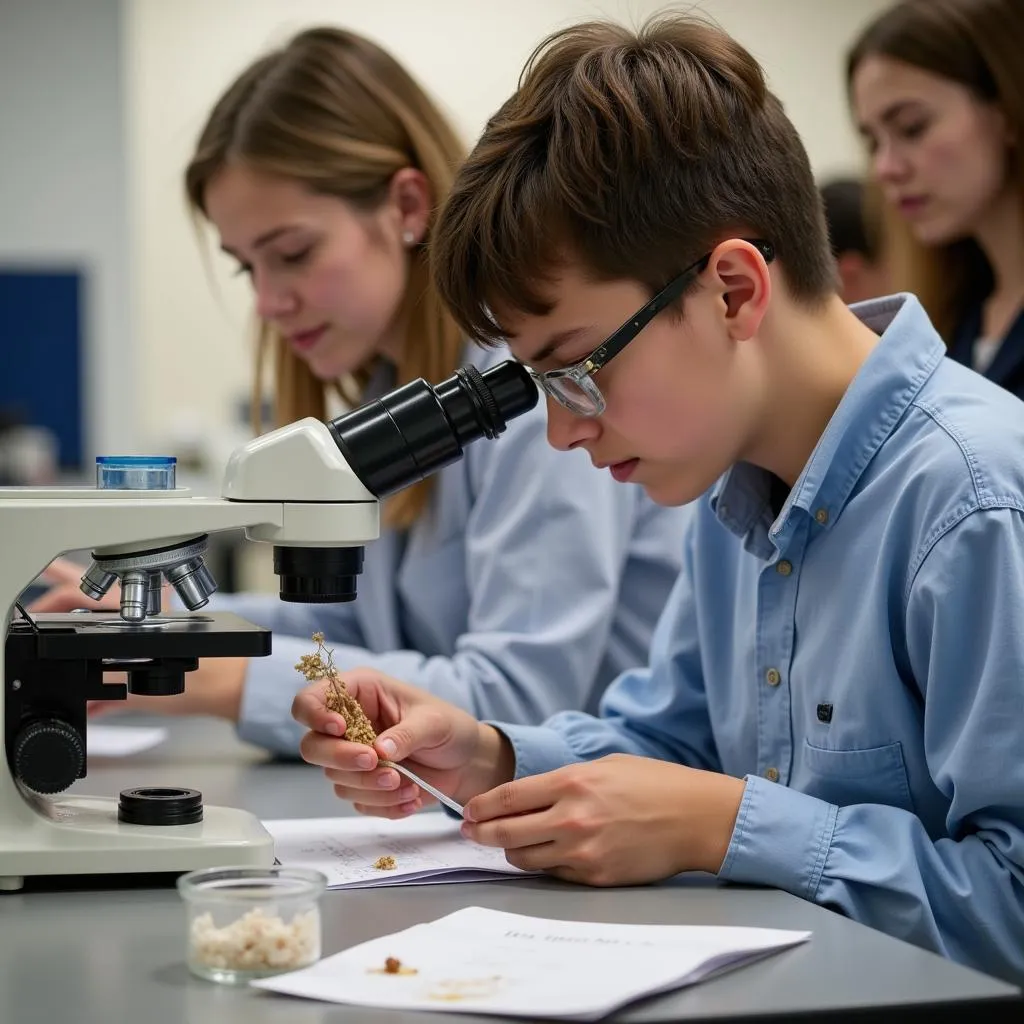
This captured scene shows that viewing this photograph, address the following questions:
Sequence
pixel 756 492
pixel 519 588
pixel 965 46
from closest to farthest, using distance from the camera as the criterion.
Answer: pixel 756 492 < pixel 519 588 < pixel 965 46

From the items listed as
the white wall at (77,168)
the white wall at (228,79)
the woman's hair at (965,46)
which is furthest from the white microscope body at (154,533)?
the white wall at (77,168)

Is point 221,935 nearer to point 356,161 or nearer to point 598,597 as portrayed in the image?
point 598,597

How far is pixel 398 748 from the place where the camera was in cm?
125

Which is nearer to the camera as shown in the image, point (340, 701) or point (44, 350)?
point (340, 701)

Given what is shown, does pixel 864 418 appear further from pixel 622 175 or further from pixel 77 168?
pixel 77 168

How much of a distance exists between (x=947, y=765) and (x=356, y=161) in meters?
1.16

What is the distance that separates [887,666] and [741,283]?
1.12 feet

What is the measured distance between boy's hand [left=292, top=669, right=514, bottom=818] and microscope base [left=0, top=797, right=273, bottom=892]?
0.40 feet

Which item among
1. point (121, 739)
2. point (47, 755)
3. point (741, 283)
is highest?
point (741, 283)

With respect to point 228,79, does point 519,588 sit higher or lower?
→ lower

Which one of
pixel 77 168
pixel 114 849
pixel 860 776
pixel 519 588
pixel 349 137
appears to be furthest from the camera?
pixel 77 168

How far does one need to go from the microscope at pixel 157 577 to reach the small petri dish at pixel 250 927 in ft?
0.73

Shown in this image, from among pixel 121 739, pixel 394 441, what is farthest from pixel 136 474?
pixel 121 739

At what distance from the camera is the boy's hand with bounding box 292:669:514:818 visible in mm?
1224
